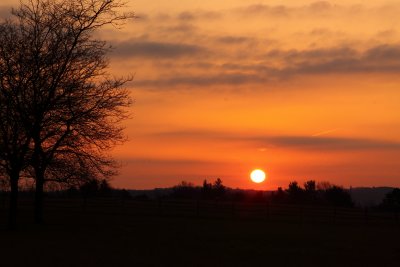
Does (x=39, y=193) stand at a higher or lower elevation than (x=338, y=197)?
lower

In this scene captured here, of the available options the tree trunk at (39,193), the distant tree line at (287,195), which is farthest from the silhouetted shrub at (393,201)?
the tree trunk at (39,193)

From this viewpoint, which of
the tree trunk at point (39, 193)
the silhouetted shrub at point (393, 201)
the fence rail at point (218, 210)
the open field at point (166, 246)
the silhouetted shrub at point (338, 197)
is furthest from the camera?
the silhouetted shrub at point (338, 197)

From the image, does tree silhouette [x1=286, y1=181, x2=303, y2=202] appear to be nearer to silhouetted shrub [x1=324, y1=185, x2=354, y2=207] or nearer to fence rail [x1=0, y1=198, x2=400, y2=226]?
silhouetted shrub [x1=324, y1=185, x2=354, y2=207]

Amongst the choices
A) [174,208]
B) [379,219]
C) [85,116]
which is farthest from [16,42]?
[379,219]

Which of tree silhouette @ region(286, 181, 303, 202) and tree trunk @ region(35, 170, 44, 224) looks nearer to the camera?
tree trunk @ region(35, 170, 44, 224)

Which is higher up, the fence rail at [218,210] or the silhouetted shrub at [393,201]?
the silhouetted shrub at [393,201]

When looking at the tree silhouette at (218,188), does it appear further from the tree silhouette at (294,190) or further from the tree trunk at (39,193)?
the tree trunk at (39,193)

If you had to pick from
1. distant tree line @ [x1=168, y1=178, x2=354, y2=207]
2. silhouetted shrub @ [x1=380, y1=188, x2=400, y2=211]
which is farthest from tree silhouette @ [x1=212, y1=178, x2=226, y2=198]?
silhouetted shrub @ [x1=380, y1=188, x2=400, y2=211]

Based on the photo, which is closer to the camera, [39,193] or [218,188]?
[39,193]

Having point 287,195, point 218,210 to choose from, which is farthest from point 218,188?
point 218,210

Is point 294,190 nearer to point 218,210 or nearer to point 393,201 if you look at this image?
point 393,201

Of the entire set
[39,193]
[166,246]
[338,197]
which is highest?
[338,197]

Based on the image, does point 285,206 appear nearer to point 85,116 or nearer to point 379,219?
point 379,219

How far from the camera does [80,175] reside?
93.1 ft
